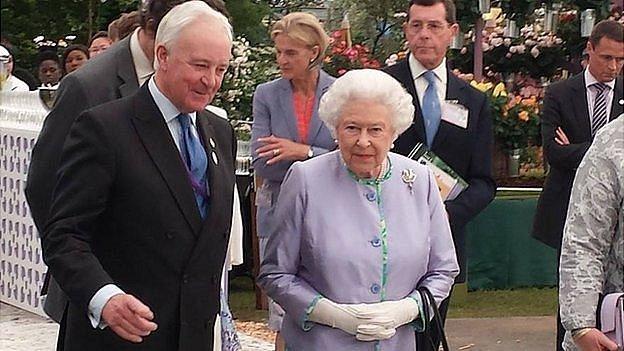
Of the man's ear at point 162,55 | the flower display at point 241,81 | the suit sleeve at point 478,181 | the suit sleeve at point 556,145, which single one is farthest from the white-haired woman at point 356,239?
the flower display at point 241,81

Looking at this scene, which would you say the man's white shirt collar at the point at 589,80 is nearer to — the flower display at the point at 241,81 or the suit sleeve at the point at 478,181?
the suit sleeve at the point at 478,181

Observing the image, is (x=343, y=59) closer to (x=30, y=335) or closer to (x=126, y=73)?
(x=30, y=335)

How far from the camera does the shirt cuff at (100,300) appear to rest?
298 centimetres

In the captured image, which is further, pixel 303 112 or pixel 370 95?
pixel 303 112

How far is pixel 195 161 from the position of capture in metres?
3.26

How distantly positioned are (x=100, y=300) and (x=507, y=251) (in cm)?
685

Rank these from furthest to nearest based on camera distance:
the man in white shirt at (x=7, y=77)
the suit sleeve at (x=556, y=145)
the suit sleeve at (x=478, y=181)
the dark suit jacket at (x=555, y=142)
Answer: the man in white shirt at (x=7, y=77) < the dark suit jacket at (x=555, y=142) < the suit sleeve at (x=556, y=145) < the suit sleeve at (x=478, y=181)

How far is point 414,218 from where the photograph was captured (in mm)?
3617

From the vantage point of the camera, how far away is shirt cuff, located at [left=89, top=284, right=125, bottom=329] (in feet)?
9.77

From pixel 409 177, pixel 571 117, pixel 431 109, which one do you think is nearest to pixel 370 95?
pixel 409 177

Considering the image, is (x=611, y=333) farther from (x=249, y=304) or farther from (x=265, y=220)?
(x=249, y=304)

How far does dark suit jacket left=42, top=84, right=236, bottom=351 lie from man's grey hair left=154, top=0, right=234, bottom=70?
0.17 metres

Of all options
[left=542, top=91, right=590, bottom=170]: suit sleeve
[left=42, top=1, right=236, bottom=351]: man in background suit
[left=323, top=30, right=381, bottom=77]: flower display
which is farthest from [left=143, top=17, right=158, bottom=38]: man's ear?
[left=323, top=30, right=381, bottom=77]: flower display

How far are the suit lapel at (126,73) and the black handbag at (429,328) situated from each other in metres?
1.10
